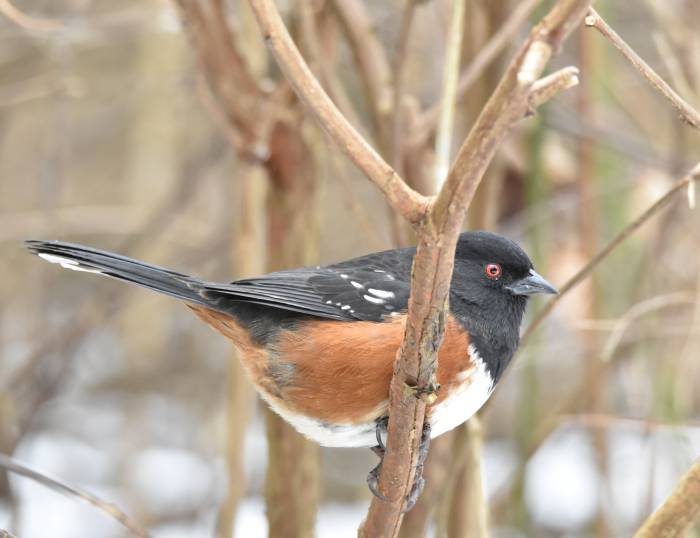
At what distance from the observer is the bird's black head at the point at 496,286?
222cm

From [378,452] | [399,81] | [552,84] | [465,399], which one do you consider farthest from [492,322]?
[552,84]

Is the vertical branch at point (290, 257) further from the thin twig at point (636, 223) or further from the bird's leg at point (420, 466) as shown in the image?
the thin twig at point (636, 223)

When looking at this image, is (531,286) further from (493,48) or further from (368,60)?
(368,60)

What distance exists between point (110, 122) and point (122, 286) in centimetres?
213

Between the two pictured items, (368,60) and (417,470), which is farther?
(368,60)

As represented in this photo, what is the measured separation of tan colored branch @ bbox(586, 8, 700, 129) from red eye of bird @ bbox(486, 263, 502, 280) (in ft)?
2.69

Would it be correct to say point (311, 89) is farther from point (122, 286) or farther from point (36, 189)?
point (36, 189)

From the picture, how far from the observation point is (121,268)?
202cm

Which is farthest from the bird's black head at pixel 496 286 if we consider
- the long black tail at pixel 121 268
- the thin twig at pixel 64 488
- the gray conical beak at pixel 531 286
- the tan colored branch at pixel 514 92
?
the tan colored branch at pixel 514 92

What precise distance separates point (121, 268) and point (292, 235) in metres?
0.71

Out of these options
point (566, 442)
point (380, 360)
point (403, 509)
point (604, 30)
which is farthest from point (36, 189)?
point (604, 30)

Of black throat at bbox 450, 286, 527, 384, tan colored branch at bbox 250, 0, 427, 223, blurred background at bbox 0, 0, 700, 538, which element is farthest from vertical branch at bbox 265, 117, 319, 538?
tan colored branch at bbox 250, 0, 427, 223

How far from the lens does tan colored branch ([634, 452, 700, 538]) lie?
1.42 m

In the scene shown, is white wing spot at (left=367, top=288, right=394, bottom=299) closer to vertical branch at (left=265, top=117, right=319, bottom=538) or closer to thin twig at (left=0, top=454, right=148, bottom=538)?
vertical branch at (left=265, top=117, right=319, bottom=538)
